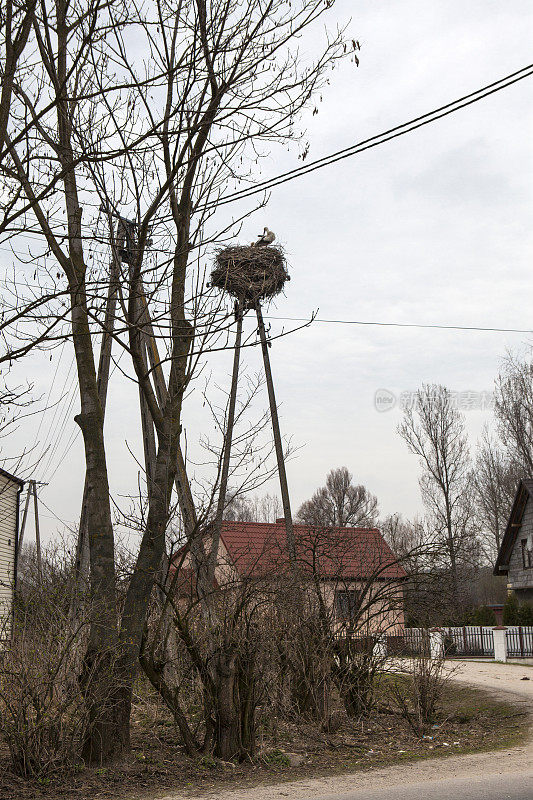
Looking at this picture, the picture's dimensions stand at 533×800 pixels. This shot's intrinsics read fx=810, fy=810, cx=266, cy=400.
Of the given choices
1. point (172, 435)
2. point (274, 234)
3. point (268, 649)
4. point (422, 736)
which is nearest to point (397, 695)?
point (422, 736)

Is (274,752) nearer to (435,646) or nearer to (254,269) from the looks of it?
(435,646)

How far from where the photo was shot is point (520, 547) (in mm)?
31500

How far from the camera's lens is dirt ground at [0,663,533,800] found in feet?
23.5

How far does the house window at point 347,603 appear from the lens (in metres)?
10.8

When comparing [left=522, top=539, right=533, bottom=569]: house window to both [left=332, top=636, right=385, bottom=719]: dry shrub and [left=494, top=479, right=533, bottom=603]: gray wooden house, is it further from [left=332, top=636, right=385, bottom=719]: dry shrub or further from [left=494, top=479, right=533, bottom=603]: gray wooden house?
[left=332, top=636, right=385, bottom=719]: dry shrub

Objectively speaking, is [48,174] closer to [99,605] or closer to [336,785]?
[99,605]

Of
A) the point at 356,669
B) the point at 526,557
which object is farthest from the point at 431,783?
the point at 526,557

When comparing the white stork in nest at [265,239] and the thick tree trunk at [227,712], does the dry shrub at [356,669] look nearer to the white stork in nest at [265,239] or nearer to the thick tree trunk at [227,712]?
the thick tree trunk at [227,712]

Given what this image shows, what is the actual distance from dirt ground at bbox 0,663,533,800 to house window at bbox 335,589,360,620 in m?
1.41

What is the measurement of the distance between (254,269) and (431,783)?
42.7 feet

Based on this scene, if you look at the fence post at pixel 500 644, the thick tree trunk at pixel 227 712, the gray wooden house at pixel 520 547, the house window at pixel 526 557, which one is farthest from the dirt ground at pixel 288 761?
the house window at pixel 526 557

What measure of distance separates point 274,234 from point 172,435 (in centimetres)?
1162

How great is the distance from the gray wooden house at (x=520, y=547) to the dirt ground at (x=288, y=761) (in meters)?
19.4

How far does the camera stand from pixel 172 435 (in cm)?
882
